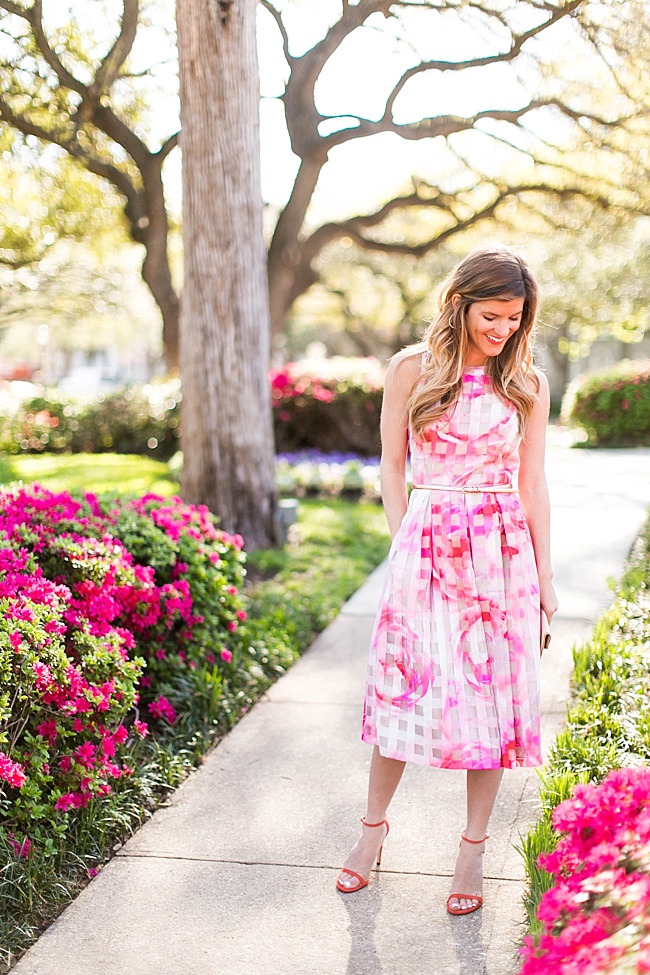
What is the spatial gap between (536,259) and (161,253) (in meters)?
13.9

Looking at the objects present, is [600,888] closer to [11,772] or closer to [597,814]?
[597,814]

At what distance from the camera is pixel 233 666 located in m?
4.54

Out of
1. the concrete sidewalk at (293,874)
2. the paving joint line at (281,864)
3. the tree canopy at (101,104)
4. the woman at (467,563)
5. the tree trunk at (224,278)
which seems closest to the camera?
the concrete sidewalk at (293,874)

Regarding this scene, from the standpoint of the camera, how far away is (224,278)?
6.46 meters

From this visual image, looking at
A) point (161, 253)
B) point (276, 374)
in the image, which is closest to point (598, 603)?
point (276, 374)

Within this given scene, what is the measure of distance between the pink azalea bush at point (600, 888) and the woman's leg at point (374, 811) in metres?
0.67

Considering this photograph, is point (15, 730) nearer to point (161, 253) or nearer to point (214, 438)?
point (214, 438)

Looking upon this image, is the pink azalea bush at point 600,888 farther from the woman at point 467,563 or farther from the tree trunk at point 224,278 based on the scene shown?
the tree trunk at point 224,278

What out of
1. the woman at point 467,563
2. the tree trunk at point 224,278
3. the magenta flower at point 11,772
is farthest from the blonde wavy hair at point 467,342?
the tree trunk at point 224,278

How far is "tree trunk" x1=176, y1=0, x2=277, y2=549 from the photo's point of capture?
20.0ft

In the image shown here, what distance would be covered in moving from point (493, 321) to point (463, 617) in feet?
2.68

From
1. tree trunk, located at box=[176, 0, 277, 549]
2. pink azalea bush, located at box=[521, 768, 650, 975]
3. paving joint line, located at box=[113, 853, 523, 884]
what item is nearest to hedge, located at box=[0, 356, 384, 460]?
tree trunk, located at box=[176, 0, 277, 549]

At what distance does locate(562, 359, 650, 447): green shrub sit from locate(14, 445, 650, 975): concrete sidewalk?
431 inches

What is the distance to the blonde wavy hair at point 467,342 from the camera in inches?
102
